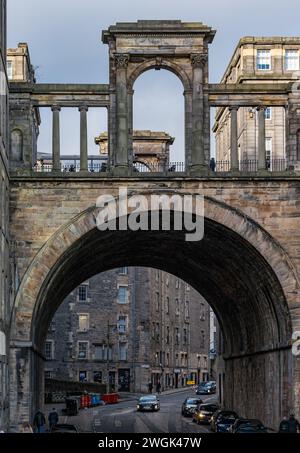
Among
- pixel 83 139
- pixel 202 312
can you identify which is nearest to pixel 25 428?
pixel 83 139

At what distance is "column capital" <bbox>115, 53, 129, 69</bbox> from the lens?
5106 centimetres

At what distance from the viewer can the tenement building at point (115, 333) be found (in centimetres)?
11281

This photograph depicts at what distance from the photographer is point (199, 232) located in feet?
171

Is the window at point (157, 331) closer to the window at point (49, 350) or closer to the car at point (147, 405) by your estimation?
the window at point (49, 350)

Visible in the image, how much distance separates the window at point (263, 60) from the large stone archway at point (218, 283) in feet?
86.2

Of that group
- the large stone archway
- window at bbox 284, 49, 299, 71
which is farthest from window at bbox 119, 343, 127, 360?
the large stone archway

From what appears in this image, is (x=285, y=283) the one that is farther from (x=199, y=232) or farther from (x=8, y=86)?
(x=8, y=86)

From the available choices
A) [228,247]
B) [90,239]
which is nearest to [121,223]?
[90,239]

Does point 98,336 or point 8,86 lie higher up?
point 8,86

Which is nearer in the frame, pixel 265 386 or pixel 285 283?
pixel 285 283

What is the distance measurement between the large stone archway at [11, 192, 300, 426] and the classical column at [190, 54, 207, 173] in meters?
2.40

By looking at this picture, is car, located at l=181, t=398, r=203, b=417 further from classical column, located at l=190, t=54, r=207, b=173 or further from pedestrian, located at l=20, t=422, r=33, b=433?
pedestrian, located at l=20, t=422, r=33, b=433

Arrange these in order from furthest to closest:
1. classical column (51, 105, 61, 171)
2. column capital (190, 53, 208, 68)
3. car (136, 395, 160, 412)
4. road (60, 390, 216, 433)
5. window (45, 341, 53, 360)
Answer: window (45, 341, 53, 360)
car (136, 395, 160, 412)
road (60, 390, 216, 433)
column capital (190, 53, 208, 68)
classical column (51, 105, 61, 171)

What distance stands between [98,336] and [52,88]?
6664 cm
